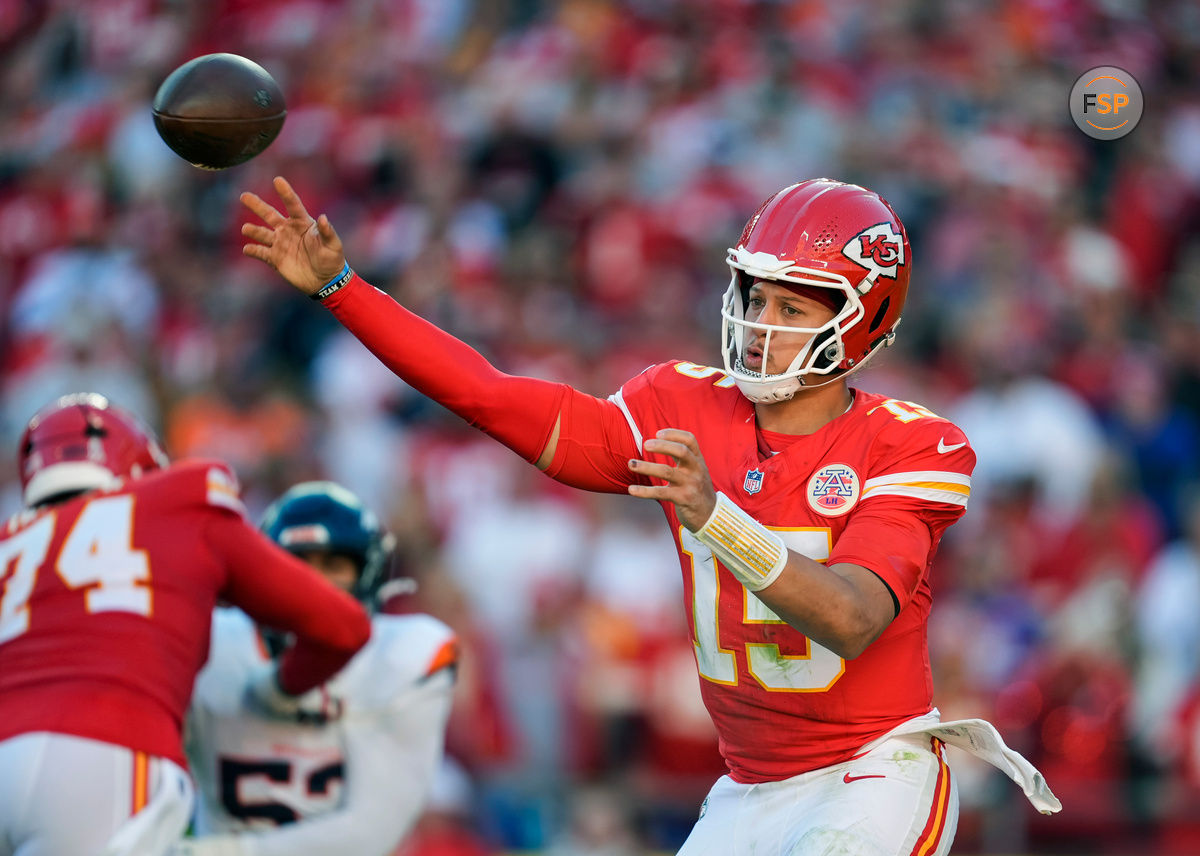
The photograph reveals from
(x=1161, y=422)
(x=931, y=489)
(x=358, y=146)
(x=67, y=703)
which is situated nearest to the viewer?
(x=931, y=489)

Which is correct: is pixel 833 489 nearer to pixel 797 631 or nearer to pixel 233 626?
pixel 797 631

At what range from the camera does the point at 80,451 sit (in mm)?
4137

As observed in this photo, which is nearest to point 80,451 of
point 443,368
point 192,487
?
point 192,487

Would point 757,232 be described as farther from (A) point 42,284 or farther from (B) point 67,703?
(A) point 42,284

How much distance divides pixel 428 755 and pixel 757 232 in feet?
6.51

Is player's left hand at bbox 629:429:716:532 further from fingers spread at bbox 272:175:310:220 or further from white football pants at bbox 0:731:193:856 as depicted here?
white football pants at bbox 0:731:193:856

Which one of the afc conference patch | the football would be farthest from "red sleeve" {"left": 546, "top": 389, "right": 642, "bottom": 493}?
the football

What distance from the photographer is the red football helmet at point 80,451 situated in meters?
4.10

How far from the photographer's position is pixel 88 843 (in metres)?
3.63

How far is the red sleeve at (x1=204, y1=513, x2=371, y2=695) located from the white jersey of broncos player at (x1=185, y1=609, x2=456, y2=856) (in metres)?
0.54

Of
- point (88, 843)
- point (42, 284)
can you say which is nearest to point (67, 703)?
point (88, 843)

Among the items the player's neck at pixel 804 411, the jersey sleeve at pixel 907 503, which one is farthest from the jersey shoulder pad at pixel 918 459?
the player's neck at pixel 804 411

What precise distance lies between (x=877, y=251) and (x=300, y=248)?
1.31 m

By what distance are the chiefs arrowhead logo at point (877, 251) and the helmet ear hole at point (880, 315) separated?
6 cm
